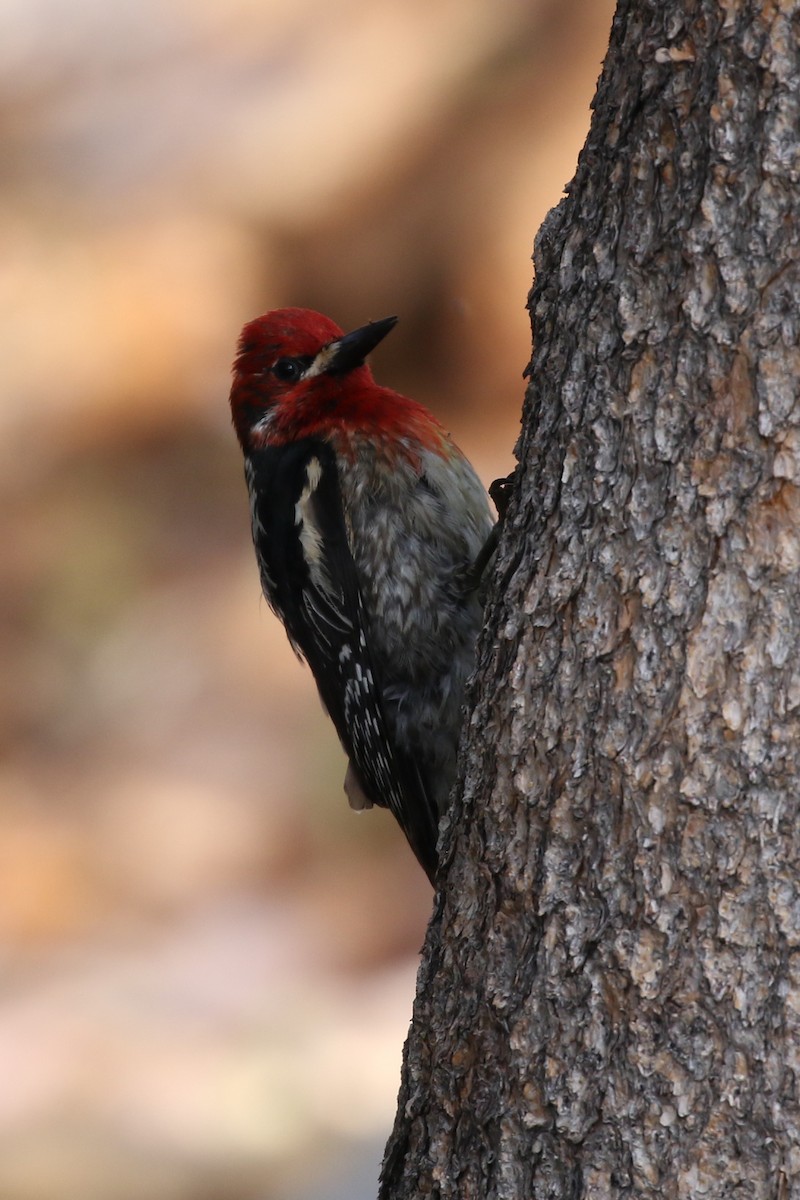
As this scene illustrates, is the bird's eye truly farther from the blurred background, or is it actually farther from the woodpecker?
the blurred background

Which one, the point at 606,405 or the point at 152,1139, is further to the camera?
the point at 152,1139

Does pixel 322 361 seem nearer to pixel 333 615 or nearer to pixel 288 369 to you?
pixel 288 369

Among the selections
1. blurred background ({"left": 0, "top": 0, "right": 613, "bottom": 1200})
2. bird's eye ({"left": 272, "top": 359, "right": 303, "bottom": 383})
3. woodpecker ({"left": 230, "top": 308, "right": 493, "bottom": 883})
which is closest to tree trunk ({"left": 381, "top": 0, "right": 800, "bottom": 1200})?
woodpecker ({"left": 230, "top": 308, "right": 493, "bottom": 883})

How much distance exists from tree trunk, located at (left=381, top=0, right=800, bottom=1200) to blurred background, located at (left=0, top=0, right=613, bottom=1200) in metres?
3.20

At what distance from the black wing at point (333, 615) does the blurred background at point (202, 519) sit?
1766mm

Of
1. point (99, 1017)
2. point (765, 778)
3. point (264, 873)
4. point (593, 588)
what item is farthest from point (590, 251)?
point (99, 1017)

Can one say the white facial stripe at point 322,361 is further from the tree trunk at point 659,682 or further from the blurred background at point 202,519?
the blurred background at point 202,519

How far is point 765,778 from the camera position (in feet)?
5.38

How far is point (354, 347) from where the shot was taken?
3.32m

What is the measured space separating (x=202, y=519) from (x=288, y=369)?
6.23 ft

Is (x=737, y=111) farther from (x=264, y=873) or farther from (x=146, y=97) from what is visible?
(x=264, y=873)

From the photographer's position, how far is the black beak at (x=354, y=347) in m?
3.28

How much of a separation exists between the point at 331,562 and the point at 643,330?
1.66 metres

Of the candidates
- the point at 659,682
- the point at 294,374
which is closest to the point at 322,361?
the point at 294,374
